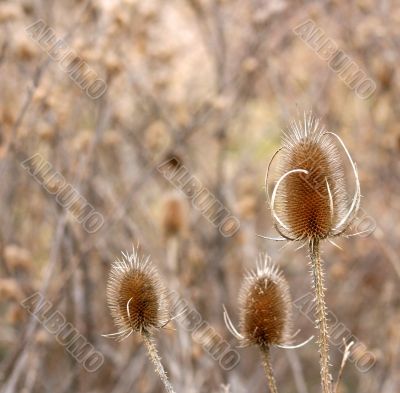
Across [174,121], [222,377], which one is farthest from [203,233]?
[222,377]

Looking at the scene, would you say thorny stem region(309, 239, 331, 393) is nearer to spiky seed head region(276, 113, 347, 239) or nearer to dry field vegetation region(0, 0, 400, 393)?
spiky seed head region(276, 113, 347, 239)

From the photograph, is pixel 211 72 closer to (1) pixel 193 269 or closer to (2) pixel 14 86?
(2) pixel 14 86

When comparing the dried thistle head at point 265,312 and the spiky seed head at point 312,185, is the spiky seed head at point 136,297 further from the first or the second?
the spiky seed head at point 312,185

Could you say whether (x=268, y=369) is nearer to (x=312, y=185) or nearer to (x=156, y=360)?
(x=156, y=360)

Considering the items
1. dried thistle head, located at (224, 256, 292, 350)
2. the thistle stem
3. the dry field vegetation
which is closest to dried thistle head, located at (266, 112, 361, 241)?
dried thistle head, located at (224, 256, 292, 350)

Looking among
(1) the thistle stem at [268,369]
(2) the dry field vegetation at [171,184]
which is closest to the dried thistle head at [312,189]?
(1) the thistle stem at [268,369]

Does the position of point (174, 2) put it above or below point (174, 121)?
above

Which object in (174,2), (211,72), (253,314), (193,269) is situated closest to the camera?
(253,314)
